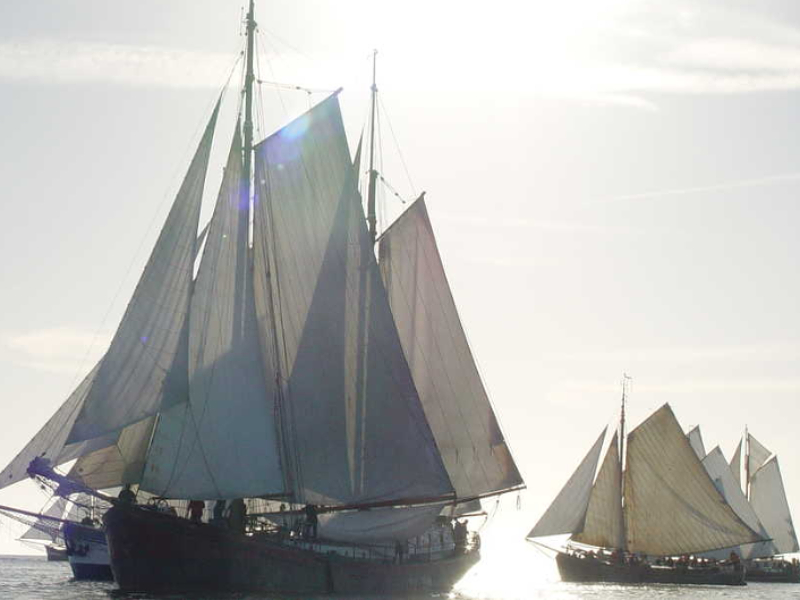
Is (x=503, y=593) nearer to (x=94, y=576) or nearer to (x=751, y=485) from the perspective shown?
(x=94, y=576)

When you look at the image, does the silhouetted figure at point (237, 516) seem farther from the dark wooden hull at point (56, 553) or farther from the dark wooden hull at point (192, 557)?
the dark wooden hull at point (56, 553)

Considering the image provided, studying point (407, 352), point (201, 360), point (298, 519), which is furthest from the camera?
point (407, 352)

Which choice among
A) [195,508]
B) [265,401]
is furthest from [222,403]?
[195,508]

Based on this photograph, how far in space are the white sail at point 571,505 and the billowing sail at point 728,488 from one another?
25643 millimetres

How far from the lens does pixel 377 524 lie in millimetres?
71312

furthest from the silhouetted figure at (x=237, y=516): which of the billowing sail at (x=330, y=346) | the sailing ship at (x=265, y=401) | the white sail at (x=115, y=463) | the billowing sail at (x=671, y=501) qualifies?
the billowing sail at (x=671, y=501)

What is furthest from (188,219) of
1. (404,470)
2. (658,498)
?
(658,498)

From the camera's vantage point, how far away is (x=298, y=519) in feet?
224

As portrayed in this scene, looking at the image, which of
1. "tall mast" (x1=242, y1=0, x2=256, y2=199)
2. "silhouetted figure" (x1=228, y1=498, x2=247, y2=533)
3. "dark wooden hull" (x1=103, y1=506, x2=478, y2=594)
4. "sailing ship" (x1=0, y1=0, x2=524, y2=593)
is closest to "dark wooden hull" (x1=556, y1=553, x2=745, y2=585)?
"sailing ship" (x1=0, y1=0, x2=524, y2=593)

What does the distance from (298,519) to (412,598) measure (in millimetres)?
8530

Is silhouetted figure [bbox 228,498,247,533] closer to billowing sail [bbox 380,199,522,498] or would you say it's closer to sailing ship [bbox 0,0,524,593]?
sailing ship [bbox 0,0,524,593]

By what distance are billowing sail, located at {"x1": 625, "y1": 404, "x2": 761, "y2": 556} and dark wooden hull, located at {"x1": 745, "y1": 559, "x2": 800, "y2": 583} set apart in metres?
32.1

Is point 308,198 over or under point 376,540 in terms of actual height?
over

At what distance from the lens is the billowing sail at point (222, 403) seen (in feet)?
204
